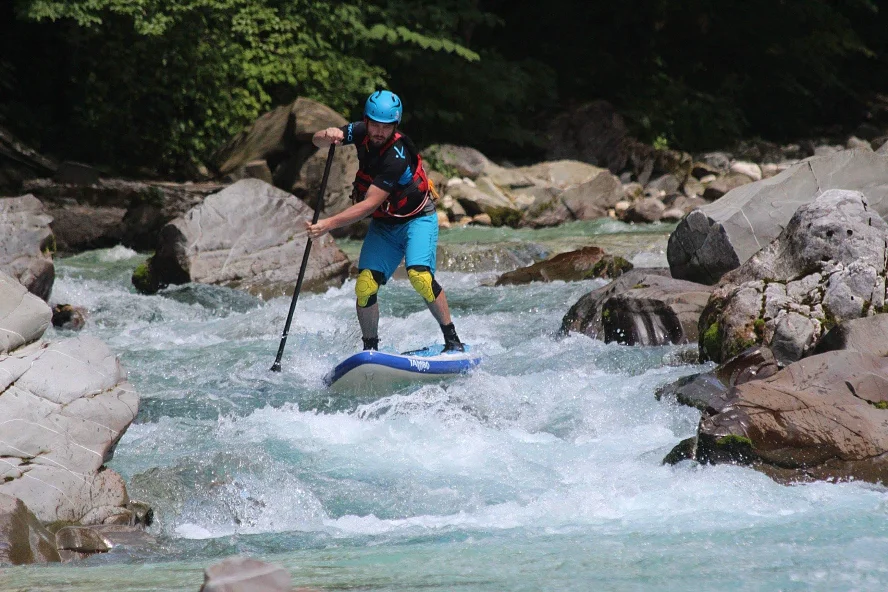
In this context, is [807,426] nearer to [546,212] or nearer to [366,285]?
[366,285]

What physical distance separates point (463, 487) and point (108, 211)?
31.4ft

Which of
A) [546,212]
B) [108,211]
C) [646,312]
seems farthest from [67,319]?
[546,212]

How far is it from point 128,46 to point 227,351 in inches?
343

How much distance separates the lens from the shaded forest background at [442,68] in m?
15.6

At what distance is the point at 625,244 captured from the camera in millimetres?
12188

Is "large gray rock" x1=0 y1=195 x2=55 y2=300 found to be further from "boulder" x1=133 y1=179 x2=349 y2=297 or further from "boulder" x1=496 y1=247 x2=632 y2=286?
"boulder" x1=496 y1=247 x2=632 y2=286

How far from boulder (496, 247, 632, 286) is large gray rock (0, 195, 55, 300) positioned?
14.1ft

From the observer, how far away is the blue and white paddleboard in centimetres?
677

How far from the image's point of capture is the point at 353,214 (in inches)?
254

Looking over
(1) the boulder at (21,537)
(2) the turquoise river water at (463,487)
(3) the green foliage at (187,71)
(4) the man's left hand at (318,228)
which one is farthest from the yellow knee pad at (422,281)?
(3) the green foliage at (187,71)

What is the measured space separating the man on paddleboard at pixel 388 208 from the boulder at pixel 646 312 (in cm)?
130

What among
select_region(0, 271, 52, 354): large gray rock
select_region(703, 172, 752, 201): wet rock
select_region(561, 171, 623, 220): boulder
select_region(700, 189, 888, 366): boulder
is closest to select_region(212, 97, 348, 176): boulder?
select_region(561, 171, 623, 220): boulder

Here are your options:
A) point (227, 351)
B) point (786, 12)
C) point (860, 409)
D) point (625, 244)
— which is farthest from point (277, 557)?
point (786, 12)

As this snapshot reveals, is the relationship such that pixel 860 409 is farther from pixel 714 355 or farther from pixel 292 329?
pixel 292 329
